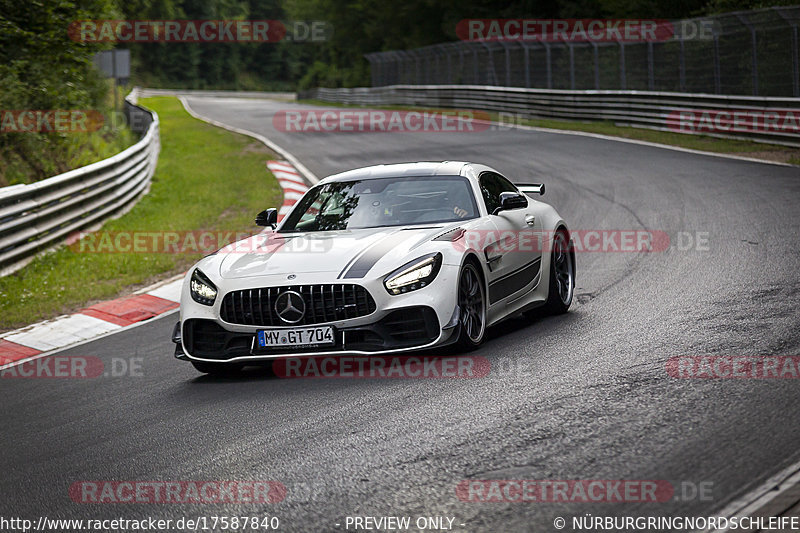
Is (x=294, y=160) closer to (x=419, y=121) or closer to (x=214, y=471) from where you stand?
(x=419, y=121)

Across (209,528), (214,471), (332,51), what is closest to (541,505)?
(209,528)

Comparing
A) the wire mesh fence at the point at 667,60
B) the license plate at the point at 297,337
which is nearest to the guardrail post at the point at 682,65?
the wire mesh fence at the point at 667,60

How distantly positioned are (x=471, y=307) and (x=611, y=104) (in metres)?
24.3

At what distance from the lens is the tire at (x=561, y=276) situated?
8.95 metres

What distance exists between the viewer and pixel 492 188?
8945 mm

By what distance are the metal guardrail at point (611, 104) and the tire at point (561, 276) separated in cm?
1377

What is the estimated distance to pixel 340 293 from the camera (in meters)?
6.96

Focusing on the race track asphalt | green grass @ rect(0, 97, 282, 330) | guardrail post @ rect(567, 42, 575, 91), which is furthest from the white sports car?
guardrail post @ rect(567, 42, 575, 91)

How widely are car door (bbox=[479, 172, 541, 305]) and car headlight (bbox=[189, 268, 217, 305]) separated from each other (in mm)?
2001

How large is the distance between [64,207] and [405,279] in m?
8.39

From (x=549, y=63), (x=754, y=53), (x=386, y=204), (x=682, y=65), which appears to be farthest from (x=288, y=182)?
(x=549, y=63)

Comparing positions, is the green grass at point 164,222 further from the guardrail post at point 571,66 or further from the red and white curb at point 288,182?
the guardrail post at point 571,66

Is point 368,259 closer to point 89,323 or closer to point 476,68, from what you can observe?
point 89,323

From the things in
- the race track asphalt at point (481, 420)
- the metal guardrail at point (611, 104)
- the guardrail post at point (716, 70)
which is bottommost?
the race track asphalt at point (481, 420)
